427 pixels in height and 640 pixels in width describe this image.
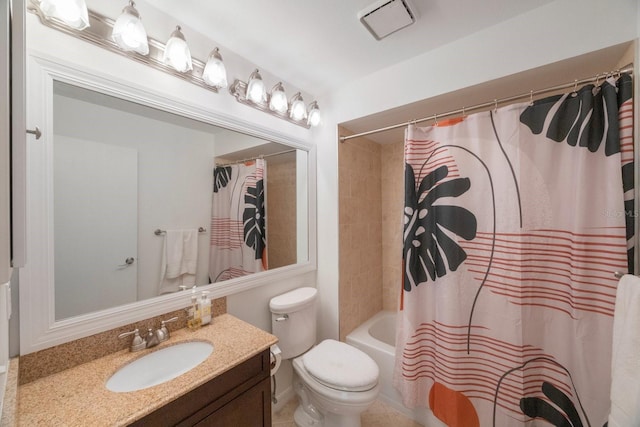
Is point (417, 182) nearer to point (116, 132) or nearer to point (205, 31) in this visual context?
point (205, 31)

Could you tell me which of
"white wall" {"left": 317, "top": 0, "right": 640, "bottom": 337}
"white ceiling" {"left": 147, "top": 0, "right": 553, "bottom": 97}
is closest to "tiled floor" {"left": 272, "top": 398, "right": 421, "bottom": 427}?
"white wall" {"left": 317, "top": 0, "right": 640, "bottom": 337}

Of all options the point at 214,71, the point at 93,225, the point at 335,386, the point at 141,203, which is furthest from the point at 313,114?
the point at 335,386

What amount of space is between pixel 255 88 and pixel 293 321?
4.96 ft

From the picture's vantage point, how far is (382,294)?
96.0 inches

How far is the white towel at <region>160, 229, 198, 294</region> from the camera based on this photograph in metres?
1.21

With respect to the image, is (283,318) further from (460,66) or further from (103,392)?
(460,66)

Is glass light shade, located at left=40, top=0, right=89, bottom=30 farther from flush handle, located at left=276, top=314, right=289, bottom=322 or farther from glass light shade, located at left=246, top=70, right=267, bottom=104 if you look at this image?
flush handle, located at left=276, top=314, right=289, bottom=322

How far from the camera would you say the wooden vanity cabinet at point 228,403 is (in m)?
0.79

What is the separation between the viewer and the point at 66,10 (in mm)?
845

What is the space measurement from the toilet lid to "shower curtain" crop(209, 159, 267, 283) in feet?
2.19

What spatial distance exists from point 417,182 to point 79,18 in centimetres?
174

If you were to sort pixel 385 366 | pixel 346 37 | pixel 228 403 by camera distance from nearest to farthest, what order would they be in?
pixel 228 403
pixel 346 37
pixel 385 366

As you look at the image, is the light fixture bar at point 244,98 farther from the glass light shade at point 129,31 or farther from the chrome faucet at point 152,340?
the chrome faucet at point 152,340

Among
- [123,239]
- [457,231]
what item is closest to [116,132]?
[123,239]
